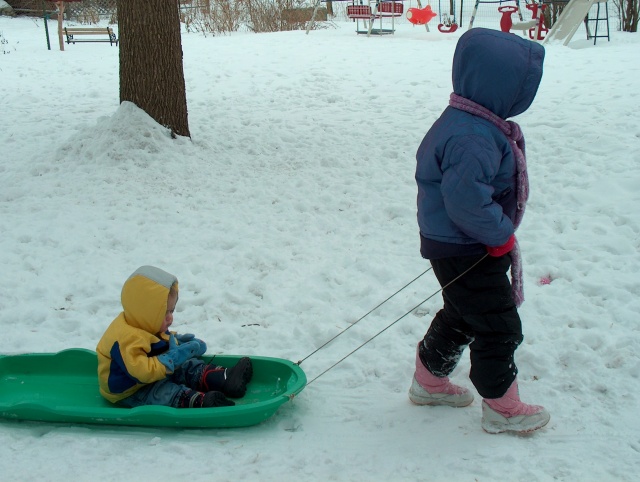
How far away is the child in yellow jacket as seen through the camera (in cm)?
303

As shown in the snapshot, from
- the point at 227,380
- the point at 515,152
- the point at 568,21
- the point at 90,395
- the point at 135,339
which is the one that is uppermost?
the point at 568,21

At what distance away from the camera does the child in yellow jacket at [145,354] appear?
3.03m

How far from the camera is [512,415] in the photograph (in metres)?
2.81

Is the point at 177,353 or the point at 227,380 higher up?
the point at 177,353

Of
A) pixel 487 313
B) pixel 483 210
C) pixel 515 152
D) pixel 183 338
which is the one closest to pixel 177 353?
pixel 183 338

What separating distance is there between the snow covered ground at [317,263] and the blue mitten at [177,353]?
324mm

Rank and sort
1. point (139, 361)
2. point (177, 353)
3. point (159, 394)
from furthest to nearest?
point (177, 353) < point (159, 394) < point (139, 361)

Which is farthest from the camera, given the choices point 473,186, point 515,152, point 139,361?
point 139,361

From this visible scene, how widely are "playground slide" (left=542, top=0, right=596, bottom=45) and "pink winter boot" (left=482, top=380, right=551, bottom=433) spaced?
11758mm

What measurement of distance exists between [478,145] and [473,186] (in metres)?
0.16

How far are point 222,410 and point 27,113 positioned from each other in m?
6.66

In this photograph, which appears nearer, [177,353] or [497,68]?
[497,68]

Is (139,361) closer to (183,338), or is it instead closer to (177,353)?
(177,353)

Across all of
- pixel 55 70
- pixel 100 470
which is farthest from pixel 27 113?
pixel 100 470
